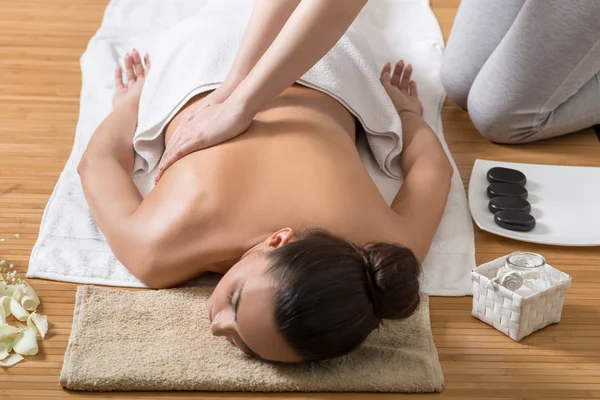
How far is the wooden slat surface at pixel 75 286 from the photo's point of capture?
175 cm

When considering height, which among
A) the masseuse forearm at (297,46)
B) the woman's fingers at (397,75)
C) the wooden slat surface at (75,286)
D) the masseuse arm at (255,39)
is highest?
the masseuse forearm at (297,46)

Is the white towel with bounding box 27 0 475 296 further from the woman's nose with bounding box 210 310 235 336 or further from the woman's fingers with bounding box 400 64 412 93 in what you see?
the woman's nose with bounding box 210 310 235 336

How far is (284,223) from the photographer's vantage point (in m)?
1.80

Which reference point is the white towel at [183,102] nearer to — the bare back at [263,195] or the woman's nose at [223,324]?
the bare back at [263,195]

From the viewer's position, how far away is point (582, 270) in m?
2.07

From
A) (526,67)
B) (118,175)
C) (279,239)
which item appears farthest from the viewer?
(526,67)

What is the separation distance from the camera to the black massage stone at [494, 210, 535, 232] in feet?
7.00

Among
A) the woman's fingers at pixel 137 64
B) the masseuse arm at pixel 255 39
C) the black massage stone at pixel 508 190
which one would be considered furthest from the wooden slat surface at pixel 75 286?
the masseuse arm at pixel 255 39

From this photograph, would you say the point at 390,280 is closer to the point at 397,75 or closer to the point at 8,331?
the point at 8,331

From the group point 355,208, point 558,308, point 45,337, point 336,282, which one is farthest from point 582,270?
point 45,337

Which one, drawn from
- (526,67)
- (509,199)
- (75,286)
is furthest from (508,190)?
(75,286)

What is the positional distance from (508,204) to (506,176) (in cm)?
11

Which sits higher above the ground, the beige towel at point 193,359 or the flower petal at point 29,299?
the beige towel at point 193,359

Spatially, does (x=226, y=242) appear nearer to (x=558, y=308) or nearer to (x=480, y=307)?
(x=480, y=307)
